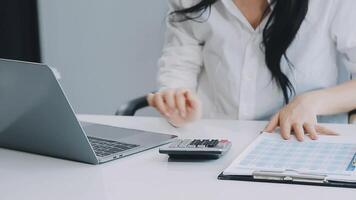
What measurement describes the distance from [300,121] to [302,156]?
200mm

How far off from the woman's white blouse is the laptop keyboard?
42 cm

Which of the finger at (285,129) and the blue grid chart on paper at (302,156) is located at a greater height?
the blue grid chart on paper at (302,156)

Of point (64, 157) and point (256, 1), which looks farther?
point (256, 1)

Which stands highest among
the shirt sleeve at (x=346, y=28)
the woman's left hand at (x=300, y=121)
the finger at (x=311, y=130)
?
the shirt sleeve at (x=346, y=28)

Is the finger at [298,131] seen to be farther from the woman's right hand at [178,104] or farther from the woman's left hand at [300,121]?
the woman's right hand at [178,104]

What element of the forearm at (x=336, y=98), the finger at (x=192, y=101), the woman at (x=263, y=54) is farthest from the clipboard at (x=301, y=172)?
the woman at (x=263, y=54)

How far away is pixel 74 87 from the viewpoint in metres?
2.45

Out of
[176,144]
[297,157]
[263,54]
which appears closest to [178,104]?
[176,144]

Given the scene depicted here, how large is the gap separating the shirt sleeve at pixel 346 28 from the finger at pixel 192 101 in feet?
1.50

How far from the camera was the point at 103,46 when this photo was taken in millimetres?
2359

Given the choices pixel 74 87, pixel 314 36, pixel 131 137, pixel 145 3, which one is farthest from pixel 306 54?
pixel 74 87

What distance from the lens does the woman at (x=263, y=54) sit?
51.8 inches

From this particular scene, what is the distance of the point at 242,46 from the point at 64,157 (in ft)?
2.10

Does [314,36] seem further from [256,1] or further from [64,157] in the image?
[64,157]
